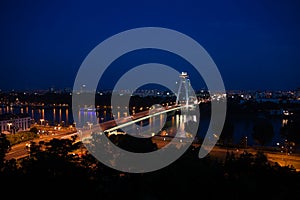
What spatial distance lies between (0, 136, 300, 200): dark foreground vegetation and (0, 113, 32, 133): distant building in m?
6.14

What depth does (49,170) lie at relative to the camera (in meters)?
2.09

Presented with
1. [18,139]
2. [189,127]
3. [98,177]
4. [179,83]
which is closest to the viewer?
[98,177]

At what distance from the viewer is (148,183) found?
2271 millimetres

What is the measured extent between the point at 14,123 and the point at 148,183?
7.12 metres

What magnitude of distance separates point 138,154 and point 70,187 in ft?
5.16

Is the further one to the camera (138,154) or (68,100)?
(68,100)

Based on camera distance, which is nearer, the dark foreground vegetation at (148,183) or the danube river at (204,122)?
the dark foreground vegetation at (148,183)

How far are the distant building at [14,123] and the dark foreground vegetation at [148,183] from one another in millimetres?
6143

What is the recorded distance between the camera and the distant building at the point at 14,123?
780cm

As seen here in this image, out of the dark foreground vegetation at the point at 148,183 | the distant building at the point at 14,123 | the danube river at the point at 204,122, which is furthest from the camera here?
the distant building at the point at 14,123

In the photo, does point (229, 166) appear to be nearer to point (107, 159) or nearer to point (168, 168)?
point (168, 168)

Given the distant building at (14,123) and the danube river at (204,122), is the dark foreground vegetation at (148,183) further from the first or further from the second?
the distant building at (14,123)

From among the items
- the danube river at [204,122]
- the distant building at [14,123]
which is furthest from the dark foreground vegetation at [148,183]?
the distant building at [14,123]

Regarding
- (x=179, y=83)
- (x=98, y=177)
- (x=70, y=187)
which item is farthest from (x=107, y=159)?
(x=179, y=83)
